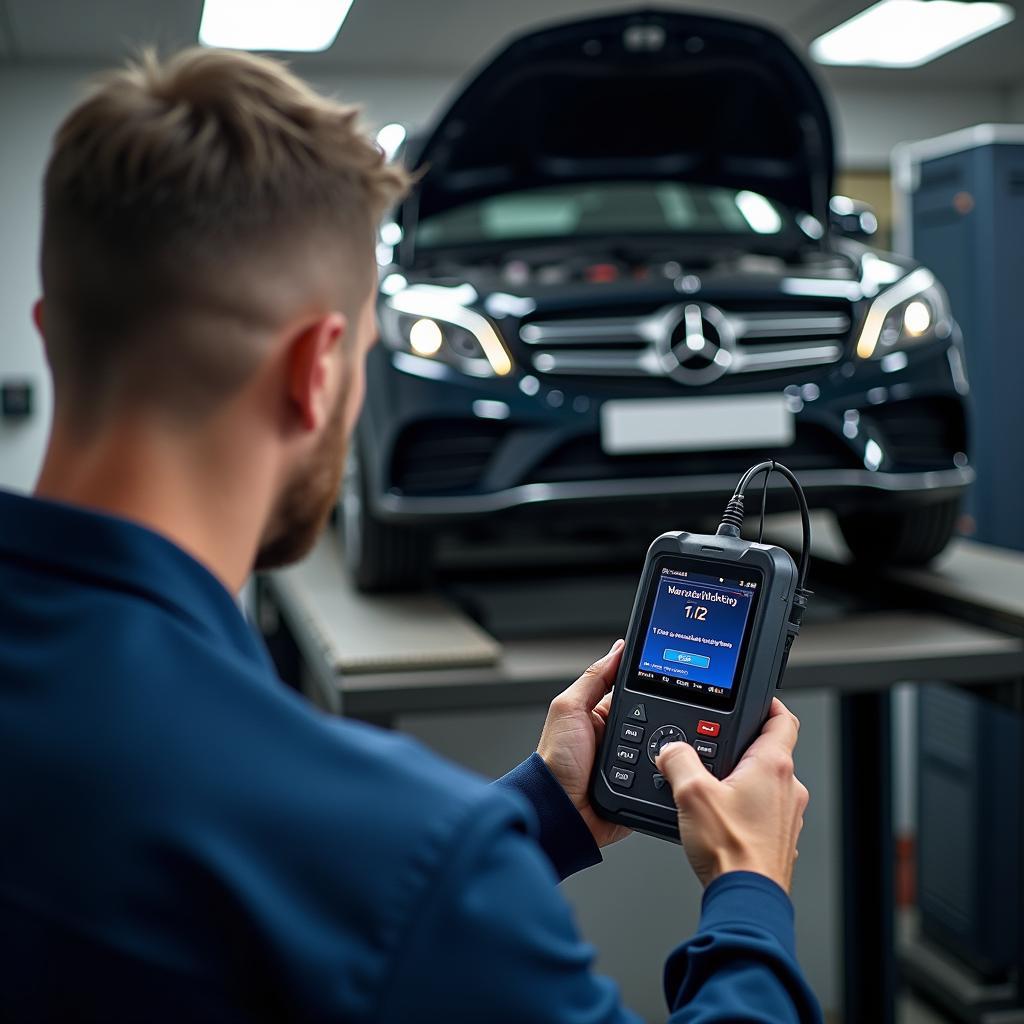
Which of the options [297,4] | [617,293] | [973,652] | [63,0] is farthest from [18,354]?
[973,652]

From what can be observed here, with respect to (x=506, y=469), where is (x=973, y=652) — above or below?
below

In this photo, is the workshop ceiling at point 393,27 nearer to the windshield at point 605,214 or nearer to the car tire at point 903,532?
the windshield at point 605,214

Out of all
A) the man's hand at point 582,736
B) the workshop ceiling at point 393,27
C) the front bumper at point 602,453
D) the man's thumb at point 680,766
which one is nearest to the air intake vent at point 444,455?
the front bumper at point 602,453

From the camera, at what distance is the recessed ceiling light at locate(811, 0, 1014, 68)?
171 inches

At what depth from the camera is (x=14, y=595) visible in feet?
1.63

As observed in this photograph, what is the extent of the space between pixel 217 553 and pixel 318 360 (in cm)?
9

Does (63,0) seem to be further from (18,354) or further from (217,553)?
(217,553)

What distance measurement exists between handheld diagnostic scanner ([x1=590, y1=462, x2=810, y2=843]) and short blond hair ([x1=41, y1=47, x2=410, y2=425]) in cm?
30

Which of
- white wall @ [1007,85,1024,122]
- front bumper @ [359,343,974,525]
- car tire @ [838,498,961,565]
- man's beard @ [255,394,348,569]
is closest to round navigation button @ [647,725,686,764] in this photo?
man's beard @ [255,394,348,569]

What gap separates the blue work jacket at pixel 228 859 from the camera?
43 cm

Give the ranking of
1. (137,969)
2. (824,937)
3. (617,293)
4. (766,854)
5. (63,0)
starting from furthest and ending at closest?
1. (63,0)
2. (824,937)
3. (617,293)
4. (766,854)
5. (137,969)

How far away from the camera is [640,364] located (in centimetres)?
185

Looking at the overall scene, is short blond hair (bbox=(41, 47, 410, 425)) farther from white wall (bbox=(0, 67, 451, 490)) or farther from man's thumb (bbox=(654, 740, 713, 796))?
white wall (bbox=(0, 67, 451, 490))

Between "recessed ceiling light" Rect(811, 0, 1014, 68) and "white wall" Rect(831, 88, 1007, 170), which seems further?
"white wall" Rect(831, 88, 1007, 170)
